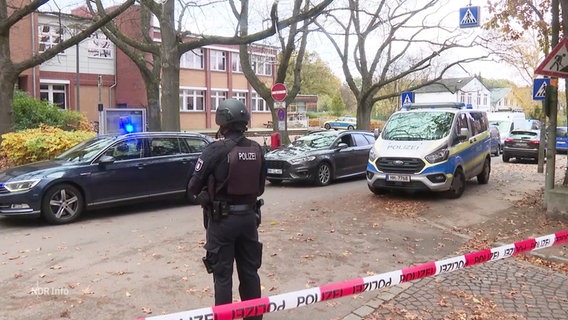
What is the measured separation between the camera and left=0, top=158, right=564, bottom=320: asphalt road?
475 cm

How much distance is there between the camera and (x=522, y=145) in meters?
21.2

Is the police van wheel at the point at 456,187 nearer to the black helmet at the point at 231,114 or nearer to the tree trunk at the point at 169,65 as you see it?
the black helmet at the point at 231,114

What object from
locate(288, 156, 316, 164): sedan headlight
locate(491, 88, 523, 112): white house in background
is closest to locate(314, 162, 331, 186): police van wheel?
locate(288, 156, 316, 164): sedan headlight

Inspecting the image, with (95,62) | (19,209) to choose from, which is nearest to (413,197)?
(19,209)

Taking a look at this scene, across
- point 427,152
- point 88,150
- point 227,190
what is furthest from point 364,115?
point 227,190

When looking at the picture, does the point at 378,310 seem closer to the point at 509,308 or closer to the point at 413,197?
the point at 509,308

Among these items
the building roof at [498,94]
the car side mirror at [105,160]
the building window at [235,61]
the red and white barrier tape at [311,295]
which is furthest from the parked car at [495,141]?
the building roof at [498,94]

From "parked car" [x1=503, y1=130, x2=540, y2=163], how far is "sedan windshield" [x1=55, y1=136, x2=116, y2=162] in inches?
705

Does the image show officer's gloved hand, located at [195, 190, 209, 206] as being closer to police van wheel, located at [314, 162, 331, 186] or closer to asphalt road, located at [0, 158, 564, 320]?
asphalt road, located at [0, 158, 564, 320]

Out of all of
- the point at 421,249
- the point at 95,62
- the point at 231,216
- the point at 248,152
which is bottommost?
the point at 421,249

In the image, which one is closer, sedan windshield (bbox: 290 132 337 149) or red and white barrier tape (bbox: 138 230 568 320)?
red and white barrier tape (bbox: 138 230 568 320)

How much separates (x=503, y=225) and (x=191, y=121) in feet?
115

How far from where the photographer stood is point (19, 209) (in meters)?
7.82

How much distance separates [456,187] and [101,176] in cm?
723
